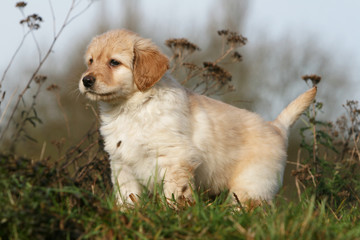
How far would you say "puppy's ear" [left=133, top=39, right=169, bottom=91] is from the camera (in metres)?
4.05

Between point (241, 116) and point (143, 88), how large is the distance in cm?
118

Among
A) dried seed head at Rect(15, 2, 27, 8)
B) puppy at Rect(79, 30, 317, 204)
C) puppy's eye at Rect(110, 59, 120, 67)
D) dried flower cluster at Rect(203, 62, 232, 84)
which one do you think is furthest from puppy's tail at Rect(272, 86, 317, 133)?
dried seed head at Rect(15, 2, 27, 8)

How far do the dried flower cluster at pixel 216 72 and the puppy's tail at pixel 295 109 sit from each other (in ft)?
2.85

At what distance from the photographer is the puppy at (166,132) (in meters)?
4.03

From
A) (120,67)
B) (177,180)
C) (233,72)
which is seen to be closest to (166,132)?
(177,180)

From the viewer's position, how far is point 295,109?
483cm

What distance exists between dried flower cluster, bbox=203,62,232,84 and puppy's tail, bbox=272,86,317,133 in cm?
87

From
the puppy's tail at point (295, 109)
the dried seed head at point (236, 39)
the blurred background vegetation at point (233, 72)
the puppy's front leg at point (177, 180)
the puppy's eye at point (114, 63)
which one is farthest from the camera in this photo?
the blurred background vegetation at point (233, 72)

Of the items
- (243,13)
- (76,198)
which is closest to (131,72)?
(76,198)

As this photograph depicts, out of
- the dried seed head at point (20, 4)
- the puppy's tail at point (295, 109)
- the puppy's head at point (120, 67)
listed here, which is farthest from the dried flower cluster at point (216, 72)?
the dried seed head at point (20, 4)

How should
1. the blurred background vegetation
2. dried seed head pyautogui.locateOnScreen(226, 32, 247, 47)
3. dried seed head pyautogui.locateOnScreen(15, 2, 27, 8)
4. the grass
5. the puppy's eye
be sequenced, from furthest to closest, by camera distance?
the blurred background vegetation
dried seed head pyautogui.locateOnScreen(226, 32, 247, 47)
dried seed head pyautogui.locateOnScreen(15, 2, 27, 8)
the puppy's eye
the grass

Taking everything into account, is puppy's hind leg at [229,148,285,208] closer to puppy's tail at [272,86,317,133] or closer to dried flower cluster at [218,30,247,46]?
puppy's tail at [272,86,317,133]

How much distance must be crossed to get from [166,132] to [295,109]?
1.53 metres

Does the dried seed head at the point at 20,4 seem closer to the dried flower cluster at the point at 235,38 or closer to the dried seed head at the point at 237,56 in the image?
the dried flower cluster at the point at 235,38
